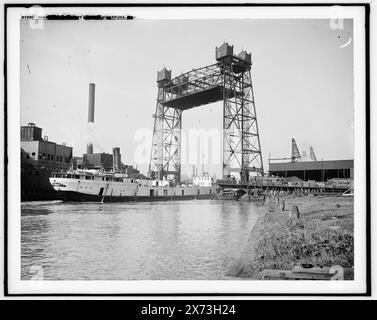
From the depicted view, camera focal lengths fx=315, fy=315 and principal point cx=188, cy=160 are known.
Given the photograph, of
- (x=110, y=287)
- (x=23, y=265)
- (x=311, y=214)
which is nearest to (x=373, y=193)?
(x=311, y=214)

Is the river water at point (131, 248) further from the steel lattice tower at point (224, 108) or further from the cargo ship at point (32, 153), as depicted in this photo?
the steel lattice tower at point (224, 108)

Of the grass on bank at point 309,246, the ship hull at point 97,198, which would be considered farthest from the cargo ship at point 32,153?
the ship hull at point 97,198

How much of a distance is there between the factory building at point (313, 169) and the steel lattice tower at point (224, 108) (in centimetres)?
25

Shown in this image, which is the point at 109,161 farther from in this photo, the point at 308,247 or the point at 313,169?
the point at 308,247

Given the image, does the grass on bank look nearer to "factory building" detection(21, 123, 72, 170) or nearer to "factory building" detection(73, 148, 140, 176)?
"factory building" detection(73, 148, 140, 176)

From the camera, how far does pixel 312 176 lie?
4.13 meters

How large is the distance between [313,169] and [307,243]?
3.55ft

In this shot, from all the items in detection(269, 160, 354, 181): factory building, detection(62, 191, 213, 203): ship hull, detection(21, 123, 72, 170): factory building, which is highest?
detection(21, 123, 72, 170): factory building

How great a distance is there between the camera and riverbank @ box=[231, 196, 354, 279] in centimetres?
308

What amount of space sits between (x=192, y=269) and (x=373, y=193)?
6.24ft

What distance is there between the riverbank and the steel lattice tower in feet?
3.00

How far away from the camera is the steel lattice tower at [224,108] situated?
3732 millimetres

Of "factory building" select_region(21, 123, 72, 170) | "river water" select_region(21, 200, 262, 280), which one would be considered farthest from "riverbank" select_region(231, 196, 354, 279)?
"factory building" select_region(21, 123, 72, 170)
